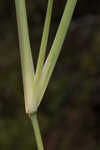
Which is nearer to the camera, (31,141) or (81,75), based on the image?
(31,141)

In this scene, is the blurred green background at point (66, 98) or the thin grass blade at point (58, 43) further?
the blurred green background at point (66, 98)

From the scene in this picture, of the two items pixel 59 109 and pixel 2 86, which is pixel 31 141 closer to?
pixel 59 109

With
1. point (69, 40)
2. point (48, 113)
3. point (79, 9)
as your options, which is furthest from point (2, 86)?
point (79, 9)

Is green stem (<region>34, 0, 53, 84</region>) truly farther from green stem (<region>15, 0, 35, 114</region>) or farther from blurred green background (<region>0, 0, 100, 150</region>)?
blurred green background (<region>0, 0, 100, 150</region>)

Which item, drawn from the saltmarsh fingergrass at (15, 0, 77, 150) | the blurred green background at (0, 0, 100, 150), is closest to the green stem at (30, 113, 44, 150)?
the saltmarsh fingergrass at (15, 0, 77, 150)

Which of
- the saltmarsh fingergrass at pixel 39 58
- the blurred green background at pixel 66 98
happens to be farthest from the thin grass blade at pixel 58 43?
the blurred green background at pixel 66 98

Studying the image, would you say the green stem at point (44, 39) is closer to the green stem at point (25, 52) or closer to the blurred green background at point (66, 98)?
the green stem at point (25, 52)
